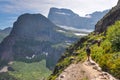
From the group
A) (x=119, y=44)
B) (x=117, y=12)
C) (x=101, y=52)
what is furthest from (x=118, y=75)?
(x=117, y=12)

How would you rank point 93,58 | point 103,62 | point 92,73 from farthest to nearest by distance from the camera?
point 93,58
point 103,62
point 92,73

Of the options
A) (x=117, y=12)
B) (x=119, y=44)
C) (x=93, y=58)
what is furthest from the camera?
(x=117, y=12)

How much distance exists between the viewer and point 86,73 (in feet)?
186

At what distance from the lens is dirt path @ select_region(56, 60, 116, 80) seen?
176ft

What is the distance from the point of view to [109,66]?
56.0 metres

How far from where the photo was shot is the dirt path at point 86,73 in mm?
53625

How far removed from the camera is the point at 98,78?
2071 inches

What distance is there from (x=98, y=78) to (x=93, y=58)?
17.0 metres

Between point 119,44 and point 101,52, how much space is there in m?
7.27

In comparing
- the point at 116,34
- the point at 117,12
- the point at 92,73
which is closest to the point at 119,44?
the point at 116,34

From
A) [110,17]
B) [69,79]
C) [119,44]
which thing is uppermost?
[110,17]

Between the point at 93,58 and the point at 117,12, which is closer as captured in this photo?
the point at 93,58

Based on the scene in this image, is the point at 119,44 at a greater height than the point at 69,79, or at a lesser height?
greater

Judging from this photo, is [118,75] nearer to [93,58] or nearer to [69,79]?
[69,79]
